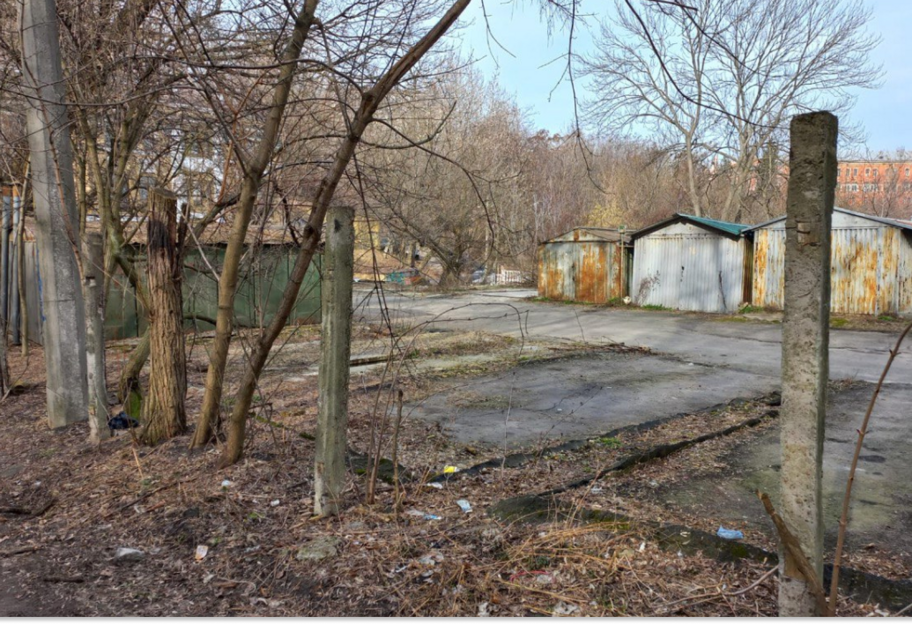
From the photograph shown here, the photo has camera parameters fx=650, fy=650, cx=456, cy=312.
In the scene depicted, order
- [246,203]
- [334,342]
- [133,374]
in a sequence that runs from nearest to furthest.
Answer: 1. [334,342]
2. [246,203]
3. [133,374]

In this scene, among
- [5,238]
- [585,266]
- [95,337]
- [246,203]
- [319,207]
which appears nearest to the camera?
[319,207]

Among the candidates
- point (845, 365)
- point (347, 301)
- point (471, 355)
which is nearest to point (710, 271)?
point (845, 365)

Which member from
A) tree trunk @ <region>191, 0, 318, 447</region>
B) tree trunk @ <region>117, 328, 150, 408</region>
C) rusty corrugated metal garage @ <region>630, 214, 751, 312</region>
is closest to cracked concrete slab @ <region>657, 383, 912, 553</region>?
tree trunk @ <region>191, 0, 318, 447</region>

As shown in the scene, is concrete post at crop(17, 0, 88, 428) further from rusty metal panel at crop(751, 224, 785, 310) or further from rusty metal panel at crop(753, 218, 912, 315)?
rusty metal panel at crop(751, 224, 785, 310)

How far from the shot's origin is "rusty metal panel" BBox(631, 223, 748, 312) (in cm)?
1852

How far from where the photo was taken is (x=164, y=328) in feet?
16.2

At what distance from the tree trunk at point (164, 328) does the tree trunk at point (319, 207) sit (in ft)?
3.35

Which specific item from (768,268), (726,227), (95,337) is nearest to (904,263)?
(768,268)

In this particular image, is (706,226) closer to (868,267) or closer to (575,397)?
(868,267)

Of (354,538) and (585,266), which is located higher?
(585,266)

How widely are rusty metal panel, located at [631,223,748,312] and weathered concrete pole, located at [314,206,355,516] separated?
17064 mm

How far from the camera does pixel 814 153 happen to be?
2.06 metres

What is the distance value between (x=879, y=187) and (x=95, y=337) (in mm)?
61741

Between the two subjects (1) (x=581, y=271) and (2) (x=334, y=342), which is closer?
(2) (x=334, y=342)
